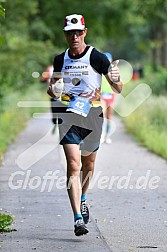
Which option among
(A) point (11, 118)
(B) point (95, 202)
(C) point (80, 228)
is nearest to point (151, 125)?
(A) point (11, 118)

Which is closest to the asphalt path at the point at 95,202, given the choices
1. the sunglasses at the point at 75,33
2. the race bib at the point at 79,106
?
the race bib at the point at 79,106

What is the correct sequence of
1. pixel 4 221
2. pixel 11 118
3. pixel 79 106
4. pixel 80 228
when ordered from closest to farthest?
pixel 80 228 < pixel 79 106 < pixel 4 221 < pixel 11 118

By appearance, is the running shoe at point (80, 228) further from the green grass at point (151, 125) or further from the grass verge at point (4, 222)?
the green grass at point (151, 125)

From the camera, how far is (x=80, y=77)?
27.5 ft

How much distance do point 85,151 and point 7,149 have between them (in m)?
9.20

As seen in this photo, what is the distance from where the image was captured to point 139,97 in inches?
1101

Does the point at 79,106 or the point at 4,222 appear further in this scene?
the point at 4,222

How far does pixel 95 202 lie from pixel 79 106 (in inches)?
103

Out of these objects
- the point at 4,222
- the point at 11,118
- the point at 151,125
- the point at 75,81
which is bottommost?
the point at 11,118

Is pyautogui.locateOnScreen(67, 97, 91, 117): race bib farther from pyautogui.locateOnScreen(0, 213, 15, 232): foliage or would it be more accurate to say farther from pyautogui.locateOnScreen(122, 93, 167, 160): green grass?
pyautogui.locateOnScreen(122, 93, 167, 160): green grass

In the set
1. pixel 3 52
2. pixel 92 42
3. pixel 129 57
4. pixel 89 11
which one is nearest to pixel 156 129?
pixel 3 52

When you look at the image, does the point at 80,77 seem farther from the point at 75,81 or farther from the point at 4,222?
the point at 4,222

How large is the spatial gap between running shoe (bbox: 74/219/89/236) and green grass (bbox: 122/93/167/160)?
763 centimetres

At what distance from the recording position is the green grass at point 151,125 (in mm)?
17244
